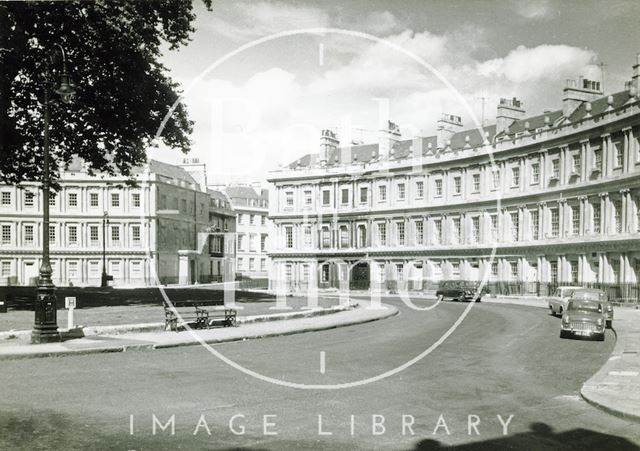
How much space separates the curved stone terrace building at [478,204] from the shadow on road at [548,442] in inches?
1382

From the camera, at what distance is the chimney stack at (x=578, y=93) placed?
163 feet

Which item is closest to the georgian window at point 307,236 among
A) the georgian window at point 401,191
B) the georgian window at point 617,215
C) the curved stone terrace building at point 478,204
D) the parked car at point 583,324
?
the curved stone terrace building at point 478,204

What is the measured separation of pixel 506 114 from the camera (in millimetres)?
56469

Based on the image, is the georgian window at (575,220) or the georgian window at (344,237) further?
the georgian window at (344,237)

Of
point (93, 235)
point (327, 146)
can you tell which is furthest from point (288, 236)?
point (93, 235)

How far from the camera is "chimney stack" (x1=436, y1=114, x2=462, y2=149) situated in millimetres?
62019

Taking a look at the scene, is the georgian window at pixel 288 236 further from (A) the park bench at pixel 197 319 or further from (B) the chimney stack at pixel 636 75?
(A) the park bench at pixel 197 319

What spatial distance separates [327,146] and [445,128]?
1525 cm

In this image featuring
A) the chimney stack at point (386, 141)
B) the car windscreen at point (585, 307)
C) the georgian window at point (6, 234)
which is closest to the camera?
the car windscreen at point (585, 307)

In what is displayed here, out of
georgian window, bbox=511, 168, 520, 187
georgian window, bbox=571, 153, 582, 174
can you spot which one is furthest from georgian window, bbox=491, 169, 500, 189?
georgian window, bbox=571, 153, 582, 174

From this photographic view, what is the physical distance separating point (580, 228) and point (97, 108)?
3604 centimetres

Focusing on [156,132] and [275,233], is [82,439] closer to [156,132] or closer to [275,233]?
[156,132]

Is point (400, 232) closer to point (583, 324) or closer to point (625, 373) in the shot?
point (583, 324)

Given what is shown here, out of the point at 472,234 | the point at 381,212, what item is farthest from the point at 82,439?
the point at 381,212
